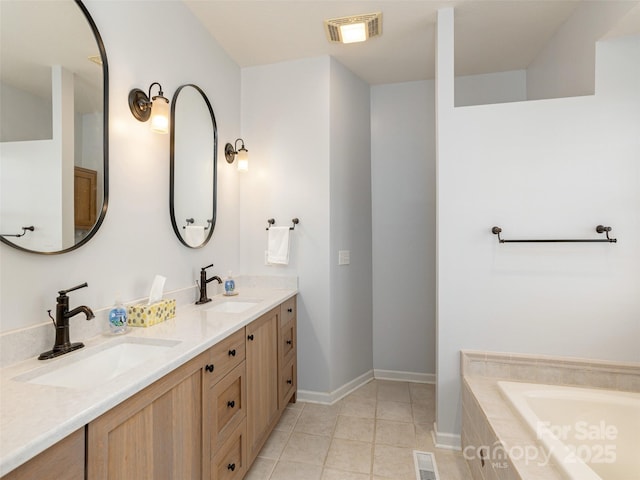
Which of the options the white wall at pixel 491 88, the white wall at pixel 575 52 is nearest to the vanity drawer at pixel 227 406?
the white wall at pixel 575 52

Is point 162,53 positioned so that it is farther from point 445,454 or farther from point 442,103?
point 445,454

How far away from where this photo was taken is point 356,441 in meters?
2.03

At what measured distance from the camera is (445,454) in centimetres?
192

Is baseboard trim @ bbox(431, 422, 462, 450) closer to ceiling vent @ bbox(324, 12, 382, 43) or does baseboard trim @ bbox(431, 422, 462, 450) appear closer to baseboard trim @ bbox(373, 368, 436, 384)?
baseboard trim @ bbox(373, 368, 436, 384)

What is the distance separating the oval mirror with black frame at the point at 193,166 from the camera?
190 centimetres

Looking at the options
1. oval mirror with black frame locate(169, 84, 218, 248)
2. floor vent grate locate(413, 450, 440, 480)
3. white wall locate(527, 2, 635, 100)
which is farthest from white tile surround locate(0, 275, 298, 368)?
white wall locate(527, 2, 635, 100)

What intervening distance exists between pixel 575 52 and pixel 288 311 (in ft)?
8.26

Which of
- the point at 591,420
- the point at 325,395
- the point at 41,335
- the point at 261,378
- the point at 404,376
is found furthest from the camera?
the point at 404,376

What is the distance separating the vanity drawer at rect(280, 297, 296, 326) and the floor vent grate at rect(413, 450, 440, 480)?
1143mm

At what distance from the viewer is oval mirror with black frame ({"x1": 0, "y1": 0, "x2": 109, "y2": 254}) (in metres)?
1.09

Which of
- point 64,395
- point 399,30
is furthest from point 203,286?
point 399,30

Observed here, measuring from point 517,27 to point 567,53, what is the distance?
36cm

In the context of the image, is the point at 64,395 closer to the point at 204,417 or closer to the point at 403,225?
the point at 204,417

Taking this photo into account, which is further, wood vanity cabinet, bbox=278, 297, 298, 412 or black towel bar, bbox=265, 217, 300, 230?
black towel bar, bbox=265, 217, 300, 230
